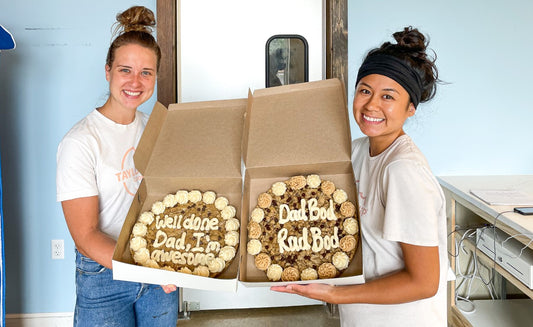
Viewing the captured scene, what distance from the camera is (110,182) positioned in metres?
1.24

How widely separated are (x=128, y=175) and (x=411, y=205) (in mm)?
854

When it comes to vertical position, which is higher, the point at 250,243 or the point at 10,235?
the point at 250,243

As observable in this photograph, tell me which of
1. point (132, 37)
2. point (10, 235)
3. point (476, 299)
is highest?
point (132, 37)

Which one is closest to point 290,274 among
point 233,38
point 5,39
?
point 5,39

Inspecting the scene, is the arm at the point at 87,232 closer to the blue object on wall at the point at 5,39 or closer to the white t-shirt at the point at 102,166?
the white t-shirt at the point at 102,166

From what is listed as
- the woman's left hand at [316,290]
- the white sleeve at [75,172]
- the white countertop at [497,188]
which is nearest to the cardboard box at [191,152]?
the white sleeve at [75,172]

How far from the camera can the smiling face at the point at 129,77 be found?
1.26 m

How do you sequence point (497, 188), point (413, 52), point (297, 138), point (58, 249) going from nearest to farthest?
1. point (413, 52)
2. point (297, 138)
3. point (497, 188)
4. point (58, 249)

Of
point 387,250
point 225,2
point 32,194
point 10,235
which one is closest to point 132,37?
point 387,250

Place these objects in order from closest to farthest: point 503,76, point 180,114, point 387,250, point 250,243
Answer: point 387,250 → point 250,243 → point 180,114 → point 503,76

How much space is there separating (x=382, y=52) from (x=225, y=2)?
1.48 m

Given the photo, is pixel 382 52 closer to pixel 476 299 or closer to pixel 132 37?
pixel 132 37

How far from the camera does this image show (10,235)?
7.43ft

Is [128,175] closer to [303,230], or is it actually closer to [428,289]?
[303,230]
